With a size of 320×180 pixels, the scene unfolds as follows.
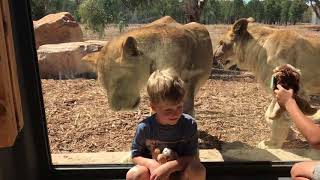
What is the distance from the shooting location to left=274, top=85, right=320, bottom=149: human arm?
220 cm

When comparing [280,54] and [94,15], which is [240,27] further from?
[94,15]

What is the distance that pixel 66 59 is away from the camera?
299 centimetres

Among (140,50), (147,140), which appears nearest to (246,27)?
(140,50)

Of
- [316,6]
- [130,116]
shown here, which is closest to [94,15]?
[130,116]

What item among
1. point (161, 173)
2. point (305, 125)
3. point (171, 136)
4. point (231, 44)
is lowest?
point (161, 173)

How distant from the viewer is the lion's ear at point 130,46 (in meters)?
3.01

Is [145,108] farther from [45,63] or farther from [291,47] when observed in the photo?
[291,47]

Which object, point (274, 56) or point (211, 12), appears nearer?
point (211, 12)

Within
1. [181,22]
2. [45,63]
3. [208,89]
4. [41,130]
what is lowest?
[41,130]

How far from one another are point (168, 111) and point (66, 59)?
2.89 feet

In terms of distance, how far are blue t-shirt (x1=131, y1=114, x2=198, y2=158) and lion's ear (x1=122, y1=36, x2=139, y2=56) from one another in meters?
0.66

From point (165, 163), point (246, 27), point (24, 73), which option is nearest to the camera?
point (165, 163)

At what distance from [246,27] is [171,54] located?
47cm

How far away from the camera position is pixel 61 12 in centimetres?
287
